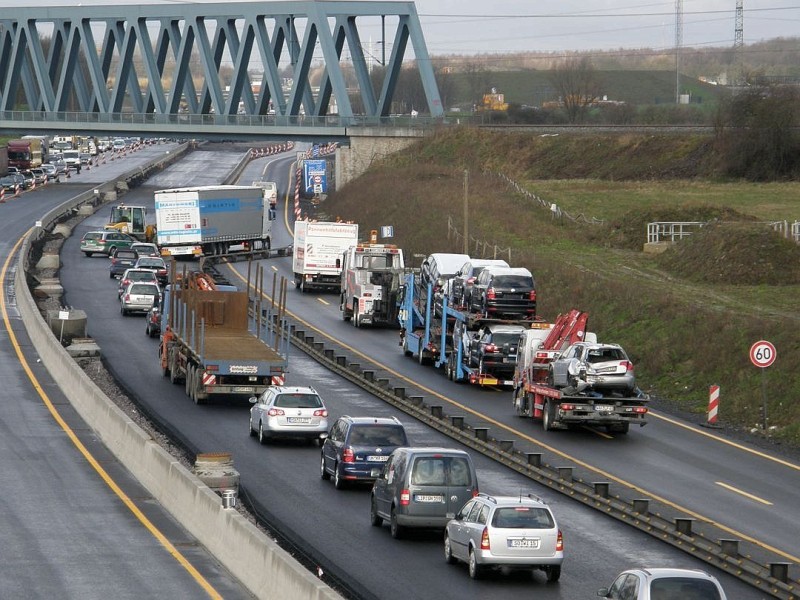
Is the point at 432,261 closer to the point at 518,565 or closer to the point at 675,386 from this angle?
the point at 675,386

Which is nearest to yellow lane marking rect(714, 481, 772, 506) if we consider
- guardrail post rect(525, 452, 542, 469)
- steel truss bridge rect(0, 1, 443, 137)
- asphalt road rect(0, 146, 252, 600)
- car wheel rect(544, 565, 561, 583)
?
guardrail post rect(525, 452, 542, 469)

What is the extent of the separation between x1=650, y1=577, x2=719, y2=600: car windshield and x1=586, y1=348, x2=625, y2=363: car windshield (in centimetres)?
1968

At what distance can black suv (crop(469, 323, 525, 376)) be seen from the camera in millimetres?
45562

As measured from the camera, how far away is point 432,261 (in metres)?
53.2

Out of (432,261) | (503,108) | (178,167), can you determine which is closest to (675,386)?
(432,261)

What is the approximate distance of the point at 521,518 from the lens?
910 inches

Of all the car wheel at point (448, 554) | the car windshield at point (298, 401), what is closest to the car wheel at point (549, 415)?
the car windshield at point (298, 401)

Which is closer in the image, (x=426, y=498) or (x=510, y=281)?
(x=426, y=498)

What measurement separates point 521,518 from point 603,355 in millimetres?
15419

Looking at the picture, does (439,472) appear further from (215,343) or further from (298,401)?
(215,343)

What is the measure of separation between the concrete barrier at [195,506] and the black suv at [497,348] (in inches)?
471

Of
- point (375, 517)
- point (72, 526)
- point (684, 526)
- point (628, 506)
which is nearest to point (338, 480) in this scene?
point (375, 517)

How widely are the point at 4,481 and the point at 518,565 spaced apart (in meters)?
13.9

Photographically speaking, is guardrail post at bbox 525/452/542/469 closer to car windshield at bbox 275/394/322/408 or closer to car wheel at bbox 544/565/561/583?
car windshield at bbox 275/394/322/408
